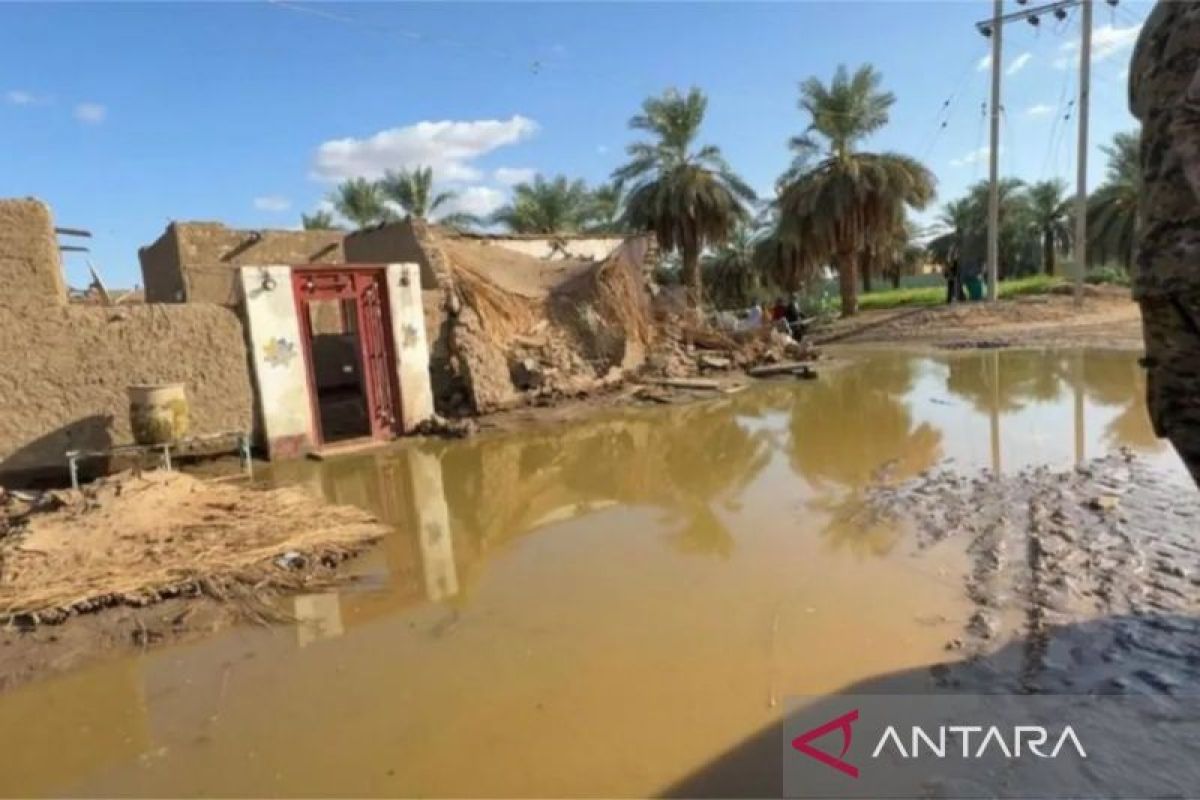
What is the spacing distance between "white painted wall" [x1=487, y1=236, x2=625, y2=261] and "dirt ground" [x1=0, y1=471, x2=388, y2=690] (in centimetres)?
938

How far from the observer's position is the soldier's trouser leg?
2154 mm

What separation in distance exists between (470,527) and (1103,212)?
100 feet

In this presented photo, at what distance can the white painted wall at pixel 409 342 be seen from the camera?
1054 centimetres

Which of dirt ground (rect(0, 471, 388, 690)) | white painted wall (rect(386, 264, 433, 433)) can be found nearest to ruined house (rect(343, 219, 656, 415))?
white painted wall (rect(386, 264, 433, 433))

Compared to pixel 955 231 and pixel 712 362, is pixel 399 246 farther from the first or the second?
pixel 955 231

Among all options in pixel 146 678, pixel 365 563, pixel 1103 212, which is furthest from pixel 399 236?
pixel 1103 212

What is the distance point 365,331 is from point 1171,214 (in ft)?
32.0

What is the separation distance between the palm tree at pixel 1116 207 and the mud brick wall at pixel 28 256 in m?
31.5

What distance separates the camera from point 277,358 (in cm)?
940

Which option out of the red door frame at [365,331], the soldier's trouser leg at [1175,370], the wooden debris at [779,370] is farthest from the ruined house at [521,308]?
the soldier's trouser leg at [1175,370]

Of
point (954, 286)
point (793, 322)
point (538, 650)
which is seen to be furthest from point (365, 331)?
point (954, 286)

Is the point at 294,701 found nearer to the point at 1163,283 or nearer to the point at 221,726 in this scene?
the point at 221,726

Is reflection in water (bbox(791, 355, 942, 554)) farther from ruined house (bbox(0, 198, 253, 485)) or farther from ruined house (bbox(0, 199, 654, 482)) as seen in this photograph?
ruined house (bbox(0, 198, 253, 485))

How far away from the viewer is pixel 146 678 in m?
3.87
